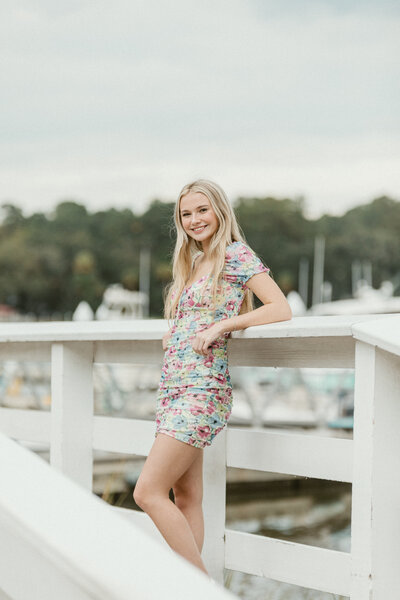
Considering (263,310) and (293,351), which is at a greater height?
(263,310)

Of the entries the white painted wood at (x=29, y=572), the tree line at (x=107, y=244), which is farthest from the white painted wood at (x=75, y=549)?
the tree line at (x=107, y=244)

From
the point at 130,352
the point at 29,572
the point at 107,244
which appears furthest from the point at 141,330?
the point at 107,244

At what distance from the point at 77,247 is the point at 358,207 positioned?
24.7m

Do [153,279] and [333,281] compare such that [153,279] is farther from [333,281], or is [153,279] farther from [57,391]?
[57,391]

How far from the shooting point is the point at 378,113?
238 ft

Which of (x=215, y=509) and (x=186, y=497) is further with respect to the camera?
(x=215, y=509)

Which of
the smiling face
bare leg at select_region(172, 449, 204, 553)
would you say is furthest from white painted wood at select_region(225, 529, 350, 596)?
the smiling face

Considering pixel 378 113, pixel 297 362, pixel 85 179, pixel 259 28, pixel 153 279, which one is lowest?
pixel 153 279

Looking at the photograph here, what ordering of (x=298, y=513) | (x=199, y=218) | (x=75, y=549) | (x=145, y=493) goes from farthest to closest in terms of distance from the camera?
(x=298, y=513), (x=199, y=218), (x=145, y=493), (x=75, y=549)

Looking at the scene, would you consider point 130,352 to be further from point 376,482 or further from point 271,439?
point 376,482

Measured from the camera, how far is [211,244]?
242cm

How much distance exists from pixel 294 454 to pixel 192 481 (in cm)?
31

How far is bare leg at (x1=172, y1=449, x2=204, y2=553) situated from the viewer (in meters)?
2.22

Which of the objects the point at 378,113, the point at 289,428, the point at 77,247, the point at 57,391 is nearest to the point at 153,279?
the point at 77,247
